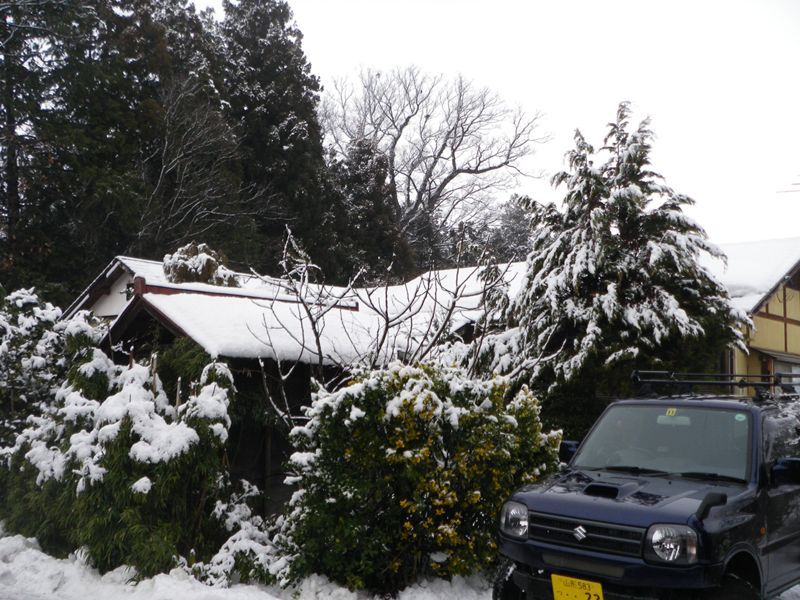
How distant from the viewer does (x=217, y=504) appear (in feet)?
24.0

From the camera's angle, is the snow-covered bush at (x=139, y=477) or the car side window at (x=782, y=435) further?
the snow-covered bush at (x=139, y=477)

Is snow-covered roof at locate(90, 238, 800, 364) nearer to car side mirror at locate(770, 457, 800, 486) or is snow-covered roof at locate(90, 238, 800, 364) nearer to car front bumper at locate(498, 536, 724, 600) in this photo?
car front bumper at locate(498, 536, 724, 600)

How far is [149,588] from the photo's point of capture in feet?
21.0

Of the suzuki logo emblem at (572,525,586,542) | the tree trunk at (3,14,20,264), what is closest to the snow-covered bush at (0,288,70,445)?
the suzuki logo emblem at (572,525,586,542)

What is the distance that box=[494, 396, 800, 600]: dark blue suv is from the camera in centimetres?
441

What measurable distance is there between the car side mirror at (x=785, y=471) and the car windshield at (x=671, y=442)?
0.76 feet

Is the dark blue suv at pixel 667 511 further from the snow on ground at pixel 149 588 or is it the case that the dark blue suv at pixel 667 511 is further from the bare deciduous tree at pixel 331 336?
the bare deciduous tree at pixel 331 336

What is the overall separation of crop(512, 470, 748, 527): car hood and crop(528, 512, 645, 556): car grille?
41 mm

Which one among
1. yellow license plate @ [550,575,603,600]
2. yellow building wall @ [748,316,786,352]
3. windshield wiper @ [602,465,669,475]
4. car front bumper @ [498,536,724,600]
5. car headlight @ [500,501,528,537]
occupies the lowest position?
yellow license plate @ [550,575,603,600]

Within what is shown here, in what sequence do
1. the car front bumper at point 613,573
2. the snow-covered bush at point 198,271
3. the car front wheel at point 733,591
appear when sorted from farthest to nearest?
1. the snow-covered bush at point 198,271
2. the car front wheel at point 733,591
3. the car front bumper at point 613,573

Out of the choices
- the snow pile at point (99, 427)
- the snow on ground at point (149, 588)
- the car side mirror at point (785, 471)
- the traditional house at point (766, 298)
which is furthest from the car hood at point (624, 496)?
the traditional house at point (766, 298)

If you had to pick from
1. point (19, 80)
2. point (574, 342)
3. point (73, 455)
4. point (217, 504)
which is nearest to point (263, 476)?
point (217, 504)

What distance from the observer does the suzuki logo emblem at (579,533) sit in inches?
184

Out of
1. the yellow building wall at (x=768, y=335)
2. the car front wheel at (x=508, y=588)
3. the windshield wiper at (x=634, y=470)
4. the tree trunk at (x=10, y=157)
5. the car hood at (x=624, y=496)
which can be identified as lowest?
the car front wheel at (x=508, y=588)
